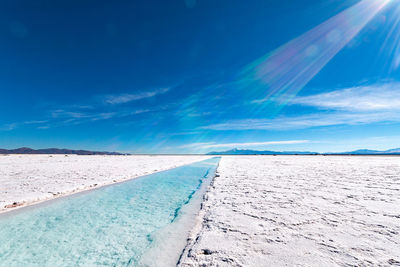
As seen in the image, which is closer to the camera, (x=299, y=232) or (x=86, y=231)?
(x=299, y=232)

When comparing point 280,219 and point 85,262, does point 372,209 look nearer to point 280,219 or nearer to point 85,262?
point 280,219

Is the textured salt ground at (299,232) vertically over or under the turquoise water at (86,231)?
over

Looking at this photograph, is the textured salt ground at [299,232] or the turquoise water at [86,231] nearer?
the textured salt ground at [299,232]

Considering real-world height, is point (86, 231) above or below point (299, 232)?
below

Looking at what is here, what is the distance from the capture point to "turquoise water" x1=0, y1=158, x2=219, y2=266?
11.2ft

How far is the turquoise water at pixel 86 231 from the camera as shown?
342cm

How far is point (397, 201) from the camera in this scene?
227 inches

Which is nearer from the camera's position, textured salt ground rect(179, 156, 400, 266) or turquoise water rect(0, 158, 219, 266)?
textured salt ground rect(179, 156, 400, 266)

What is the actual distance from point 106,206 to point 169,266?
15.2 ft

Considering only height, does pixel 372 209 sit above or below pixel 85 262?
above

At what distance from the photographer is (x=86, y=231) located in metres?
4.60

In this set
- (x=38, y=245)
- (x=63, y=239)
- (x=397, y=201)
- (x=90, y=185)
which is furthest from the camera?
(x=90, y=185)

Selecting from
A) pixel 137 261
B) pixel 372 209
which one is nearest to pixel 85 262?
pixel 137 261

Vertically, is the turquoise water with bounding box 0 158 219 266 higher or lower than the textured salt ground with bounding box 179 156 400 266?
lower
